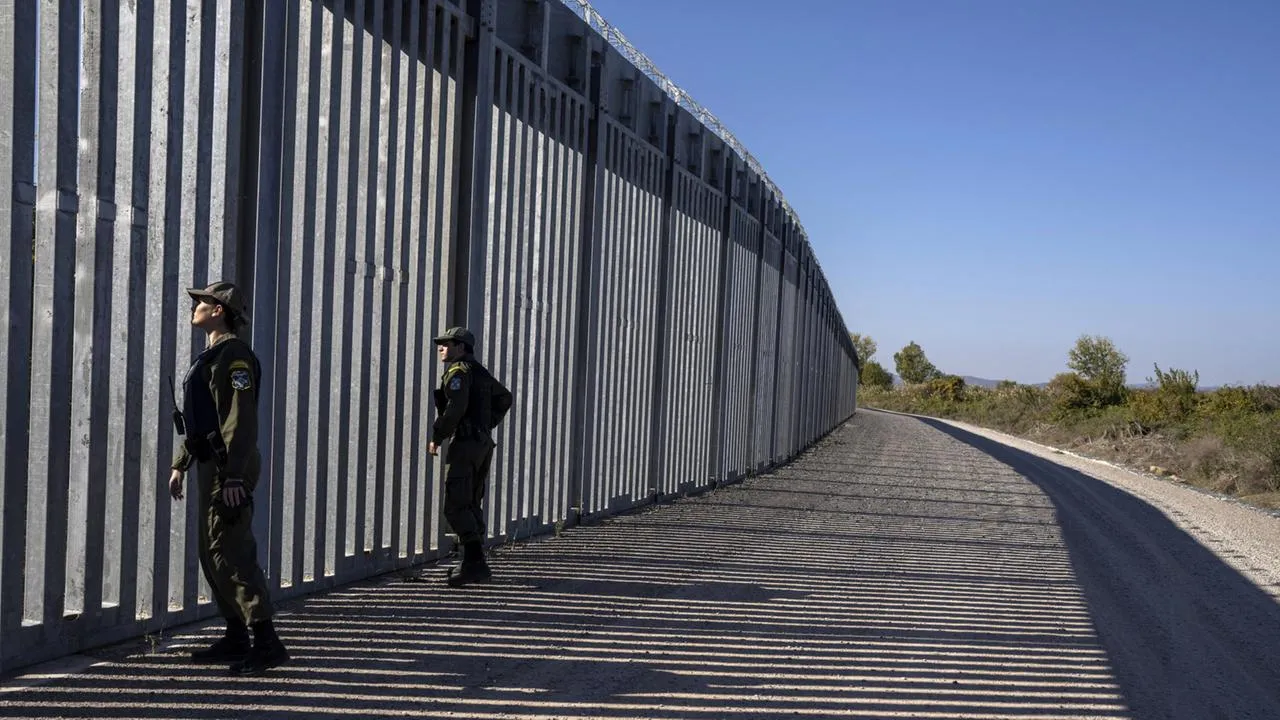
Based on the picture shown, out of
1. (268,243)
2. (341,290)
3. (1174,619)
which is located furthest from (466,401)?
(1174,619)

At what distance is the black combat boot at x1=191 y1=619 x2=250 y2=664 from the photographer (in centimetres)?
471

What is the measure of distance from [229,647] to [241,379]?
1179 millimetres

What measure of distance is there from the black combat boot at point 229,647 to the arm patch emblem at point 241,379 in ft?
3.37

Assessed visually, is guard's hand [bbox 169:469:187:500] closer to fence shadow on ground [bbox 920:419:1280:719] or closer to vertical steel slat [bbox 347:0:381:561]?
vertical steel slat [bbox 347:0:381:561]

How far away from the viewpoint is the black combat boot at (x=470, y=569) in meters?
6.83

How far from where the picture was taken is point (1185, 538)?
11.4 metres

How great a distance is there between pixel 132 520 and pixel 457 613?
5.96 ft

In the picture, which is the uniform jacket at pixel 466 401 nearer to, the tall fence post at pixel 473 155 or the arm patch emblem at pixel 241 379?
the tall fence post at pixel 473 155

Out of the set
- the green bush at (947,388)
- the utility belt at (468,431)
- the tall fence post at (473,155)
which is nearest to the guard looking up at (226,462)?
the utility belt at (468,431)

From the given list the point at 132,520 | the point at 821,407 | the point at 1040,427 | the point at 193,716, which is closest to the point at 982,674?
A: the point at 193,716

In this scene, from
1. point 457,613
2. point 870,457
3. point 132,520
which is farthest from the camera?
point 870,457

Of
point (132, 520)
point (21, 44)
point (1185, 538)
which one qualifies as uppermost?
point (21, 44)

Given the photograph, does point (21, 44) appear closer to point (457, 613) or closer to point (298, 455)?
point (298, 455)

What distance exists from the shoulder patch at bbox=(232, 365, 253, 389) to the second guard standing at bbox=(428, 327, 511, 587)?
219 cm
